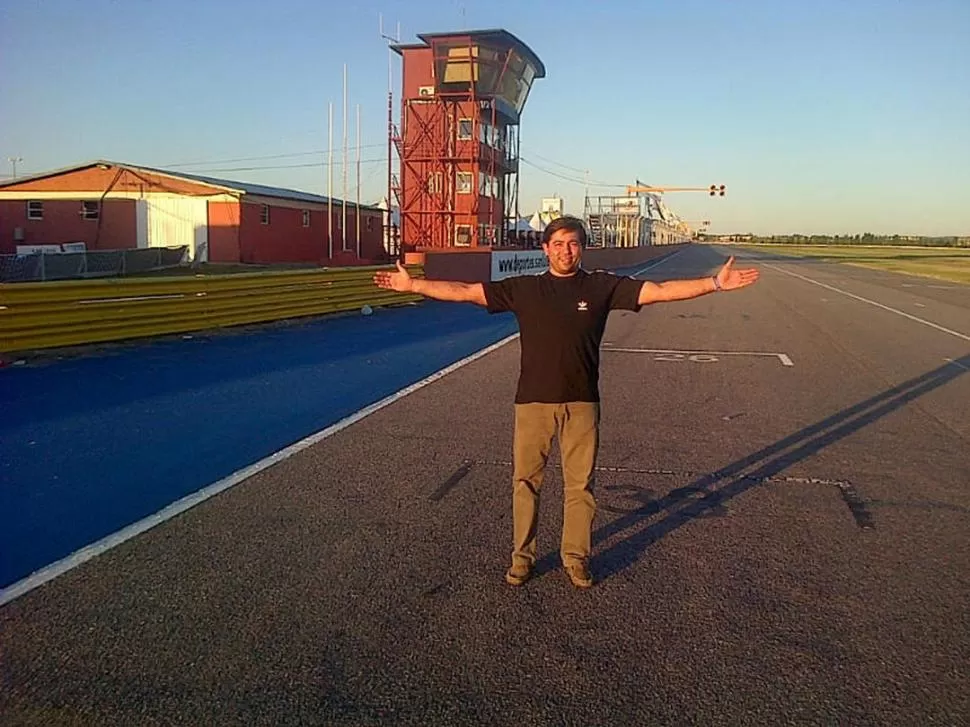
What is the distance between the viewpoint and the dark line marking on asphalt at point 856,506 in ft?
19.4

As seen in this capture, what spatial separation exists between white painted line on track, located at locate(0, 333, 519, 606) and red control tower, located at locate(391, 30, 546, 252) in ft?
121

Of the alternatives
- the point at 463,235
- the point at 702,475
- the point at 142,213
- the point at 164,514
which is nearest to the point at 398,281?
the point at 164,514

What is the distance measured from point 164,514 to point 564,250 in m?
3.03

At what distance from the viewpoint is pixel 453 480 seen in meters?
6.68

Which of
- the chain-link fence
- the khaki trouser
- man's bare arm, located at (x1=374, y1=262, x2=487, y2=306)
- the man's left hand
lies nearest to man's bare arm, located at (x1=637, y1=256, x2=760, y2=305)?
the man's left hand

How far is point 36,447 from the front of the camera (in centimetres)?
732

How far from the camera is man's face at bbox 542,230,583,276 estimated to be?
15.6ft

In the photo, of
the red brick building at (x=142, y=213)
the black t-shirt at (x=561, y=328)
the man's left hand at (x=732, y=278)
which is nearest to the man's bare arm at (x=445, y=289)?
the black t-shirt at (x=561, y=328)

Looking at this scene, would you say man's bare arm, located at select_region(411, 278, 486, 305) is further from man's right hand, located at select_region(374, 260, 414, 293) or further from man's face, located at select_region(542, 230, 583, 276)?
man's face, located at select_region(542, 230, 583, 276)

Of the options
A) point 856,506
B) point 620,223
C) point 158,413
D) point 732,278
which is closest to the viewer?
point 732,278

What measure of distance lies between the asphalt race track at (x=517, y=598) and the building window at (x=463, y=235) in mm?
37749

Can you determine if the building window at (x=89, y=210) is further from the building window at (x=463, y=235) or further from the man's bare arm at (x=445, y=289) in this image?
the man's bare arm at (x=445, y=289)

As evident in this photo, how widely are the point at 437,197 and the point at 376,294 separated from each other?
87.4ft

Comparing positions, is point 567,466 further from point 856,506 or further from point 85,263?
point 85,263
